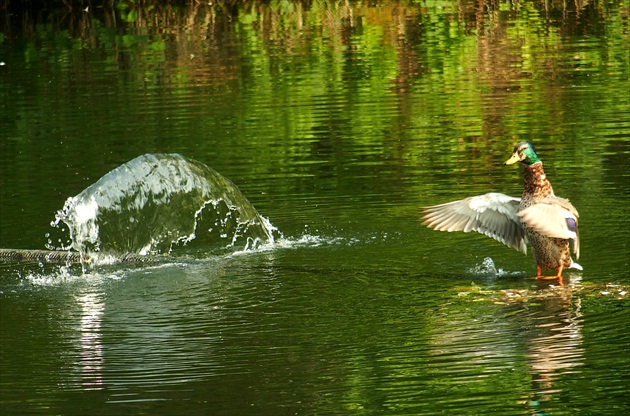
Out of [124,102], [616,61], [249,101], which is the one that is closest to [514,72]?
[616,61]

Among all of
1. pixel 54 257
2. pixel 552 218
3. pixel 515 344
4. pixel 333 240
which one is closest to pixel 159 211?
pixel 54 257

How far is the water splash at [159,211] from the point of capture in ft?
37.9

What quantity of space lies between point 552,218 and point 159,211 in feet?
14.2

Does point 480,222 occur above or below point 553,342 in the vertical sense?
above

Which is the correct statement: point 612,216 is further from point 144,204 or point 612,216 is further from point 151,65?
point 151,65

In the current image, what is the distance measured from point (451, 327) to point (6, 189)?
732 centimetres

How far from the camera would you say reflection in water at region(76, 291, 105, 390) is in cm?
784

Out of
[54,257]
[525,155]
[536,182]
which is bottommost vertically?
[54,257]

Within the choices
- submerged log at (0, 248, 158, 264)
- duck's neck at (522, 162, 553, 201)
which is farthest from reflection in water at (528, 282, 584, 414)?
submerged log at (0, 248, 158, 264)

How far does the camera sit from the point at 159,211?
1258 centimetres

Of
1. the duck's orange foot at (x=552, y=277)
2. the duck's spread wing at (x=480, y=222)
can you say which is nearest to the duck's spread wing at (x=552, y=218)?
the duck's orange foot at (x=552, y=277)

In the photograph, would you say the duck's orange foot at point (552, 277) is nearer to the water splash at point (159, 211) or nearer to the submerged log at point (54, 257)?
the water splash at point (159, 211)

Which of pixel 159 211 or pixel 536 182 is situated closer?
pixel 536 182

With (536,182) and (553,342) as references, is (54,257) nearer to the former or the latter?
(536,182)
